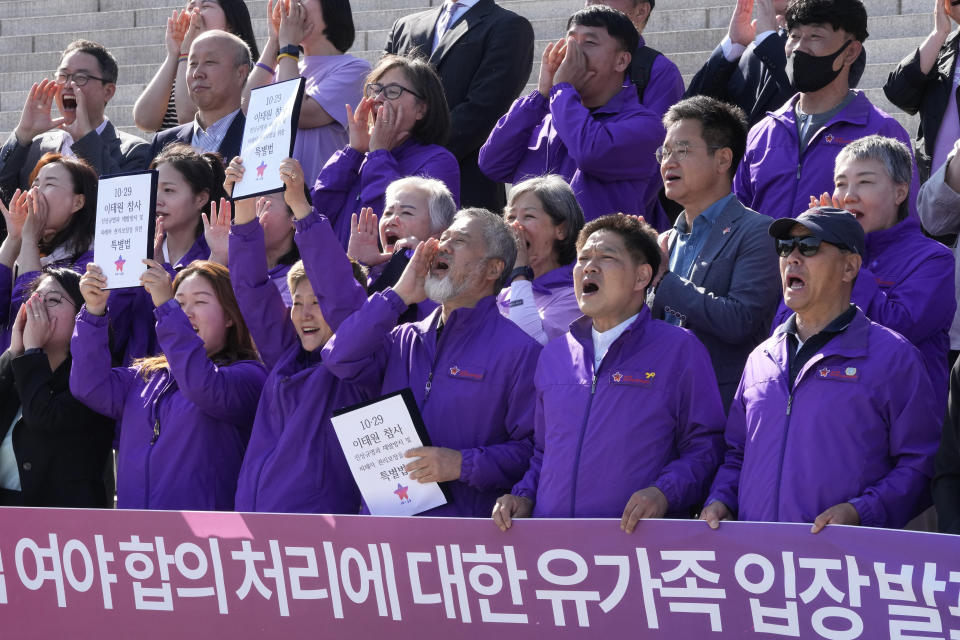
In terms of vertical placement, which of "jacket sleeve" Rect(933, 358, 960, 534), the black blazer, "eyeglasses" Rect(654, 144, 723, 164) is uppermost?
"eyeglasses" Rect(654, 144, 723, 164)

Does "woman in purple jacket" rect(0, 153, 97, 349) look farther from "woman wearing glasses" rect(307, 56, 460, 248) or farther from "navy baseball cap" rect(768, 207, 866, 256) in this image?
"navy baseball cap" rect(768, 207, 866, 256)

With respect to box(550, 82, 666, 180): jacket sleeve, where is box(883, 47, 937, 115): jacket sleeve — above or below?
above

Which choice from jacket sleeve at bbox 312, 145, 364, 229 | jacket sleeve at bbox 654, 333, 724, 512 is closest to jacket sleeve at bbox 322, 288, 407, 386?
jacket sleeve at bbox 654, 333, 724, 512

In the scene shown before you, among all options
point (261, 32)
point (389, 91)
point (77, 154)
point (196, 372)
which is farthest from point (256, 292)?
point (261, 32)

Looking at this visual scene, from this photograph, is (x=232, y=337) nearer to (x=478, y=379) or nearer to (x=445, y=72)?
(x=478, y=379)

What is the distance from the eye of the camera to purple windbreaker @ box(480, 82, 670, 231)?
655cm

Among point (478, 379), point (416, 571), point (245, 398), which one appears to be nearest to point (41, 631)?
point (245, 398)

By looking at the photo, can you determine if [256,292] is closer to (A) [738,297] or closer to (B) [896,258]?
(A) [738,297]

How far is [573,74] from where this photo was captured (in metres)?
6.76

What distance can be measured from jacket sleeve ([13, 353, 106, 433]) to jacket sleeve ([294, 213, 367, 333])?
140 centimetres

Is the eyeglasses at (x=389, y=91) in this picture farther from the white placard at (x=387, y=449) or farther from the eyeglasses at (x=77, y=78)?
the eyeglasses at (x=77, y=78)

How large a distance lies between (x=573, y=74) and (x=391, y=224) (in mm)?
1231

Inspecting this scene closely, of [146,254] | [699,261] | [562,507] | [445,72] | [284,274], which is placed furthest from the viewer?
[445,72]

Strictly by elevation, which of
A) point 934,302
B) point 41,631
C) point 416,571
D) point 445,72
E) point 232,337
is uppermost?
point 445,72
